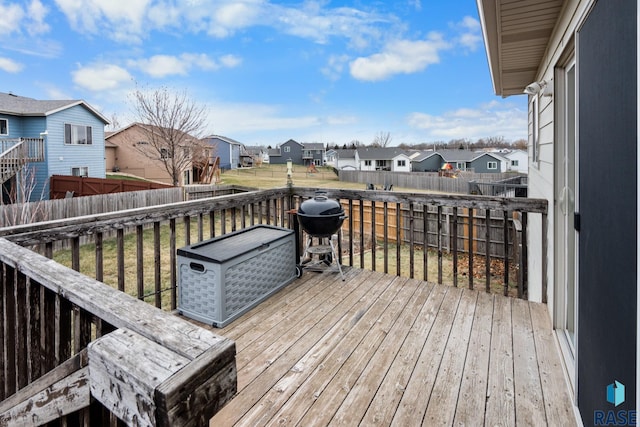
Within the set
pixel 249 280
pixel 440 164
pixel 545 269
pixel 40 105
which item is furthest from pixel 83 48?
pixel 440 164

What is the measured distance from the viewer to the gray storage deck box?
272 centimetres

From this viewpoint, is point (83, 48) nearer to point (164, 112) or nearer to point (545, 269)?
point (164, 112)

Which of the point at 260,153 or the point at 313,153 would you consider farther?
the point at 260,153

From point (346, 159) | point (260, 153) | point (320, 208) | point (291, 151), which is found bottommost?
point (320, 208)

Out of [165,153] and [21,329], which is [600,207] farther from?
[165,153]

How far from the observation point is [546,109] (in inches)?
140

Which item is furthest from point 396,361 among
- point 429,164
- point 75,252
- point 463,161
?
point 429,164

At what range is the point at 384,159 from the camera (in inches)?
1791

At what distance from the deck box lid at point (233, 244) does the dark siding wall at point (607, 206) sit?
87.0 inches

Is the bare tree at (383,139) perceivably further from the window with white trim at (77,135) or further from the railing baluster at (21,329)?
the railing baluster at (21,329)

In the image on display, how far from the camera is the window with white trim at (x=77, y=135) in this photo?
16281 mm

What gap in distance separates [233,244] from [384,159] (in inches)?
1731

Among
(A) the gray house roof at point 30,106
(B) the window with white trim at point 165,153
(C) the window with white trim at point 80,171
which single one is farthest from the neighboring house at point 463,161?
(A) the gray house roof at point 30,106

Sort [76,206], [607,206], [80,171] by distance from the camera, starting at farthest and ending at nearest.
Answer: [80,171], [76,206], [607,206]
